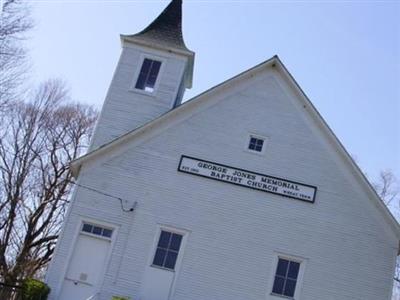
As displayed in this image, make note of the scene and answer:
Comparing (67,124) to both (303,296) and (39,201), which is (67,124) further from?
(303,296)

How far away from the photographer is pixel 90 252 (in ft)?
41.8

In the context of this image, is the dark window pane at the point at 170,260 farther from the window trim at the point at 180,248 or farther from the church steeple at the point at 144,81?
the church steeple at the point at 144,81

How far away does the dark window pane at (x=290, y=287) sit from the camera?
12.5 meters

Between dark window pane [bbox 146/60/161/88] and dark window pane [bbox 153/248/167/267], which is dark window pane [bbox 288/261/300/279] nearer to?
dark window pane [bbox 153/248/167/267]

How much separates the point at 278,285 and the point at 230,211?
2319 millimetres

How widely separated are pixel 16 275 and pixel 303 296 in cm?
1501

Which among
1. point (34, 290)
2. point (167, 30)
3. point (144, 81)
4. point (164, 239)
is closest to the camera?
point (34, 290)

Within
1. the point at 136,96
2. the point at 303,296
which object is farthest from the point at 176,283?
the point at 136,96

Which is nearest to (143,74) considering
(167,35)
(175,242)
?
(167,35)

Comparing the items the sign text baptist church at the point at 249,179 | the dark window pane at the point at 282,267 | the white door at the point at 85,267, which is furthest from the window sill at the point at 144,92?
the dark window pane at the point at 282,267

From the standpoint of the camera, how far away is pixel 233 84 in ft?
47.1

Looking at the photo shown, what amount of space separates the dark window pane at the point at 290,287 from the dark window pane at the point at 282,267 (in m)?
0.23

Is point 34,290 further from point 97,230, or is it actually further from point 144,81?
point 144,81

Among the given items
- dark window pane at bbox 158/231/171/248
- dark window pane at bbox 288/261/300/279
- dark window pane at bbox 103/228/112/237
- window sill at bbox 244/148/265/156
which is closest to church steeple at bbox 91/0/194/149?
dark window pane at bbox 103/228/112/237
